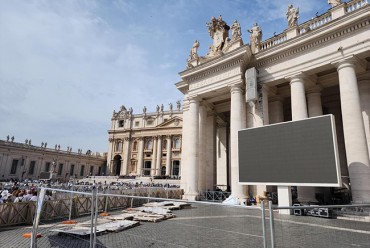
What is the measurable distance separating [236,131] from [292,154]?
5.13 meters

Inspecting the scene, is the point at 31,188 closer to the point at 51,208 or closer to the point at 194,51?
the point at 51,208

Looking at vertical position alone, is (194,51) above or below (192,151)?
above

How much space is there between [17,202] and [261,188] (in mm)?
14283

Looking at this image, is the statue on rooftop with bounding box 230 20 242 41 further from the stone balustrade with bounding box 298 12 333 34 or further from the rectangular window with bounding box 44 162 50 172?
the rectangular window with bounding box 44 162 50 172

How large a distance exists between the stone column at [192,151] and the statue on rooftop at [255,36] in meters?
6.62

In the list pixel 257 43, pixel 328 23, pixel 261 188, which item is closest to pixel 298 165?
Answer: pixel 261 188

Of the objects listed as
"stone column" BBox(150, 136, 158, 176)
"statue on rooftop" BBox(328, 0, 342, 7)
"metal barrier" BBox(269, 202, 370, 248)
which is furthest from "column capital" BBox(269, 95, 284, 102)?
"stone column" BBox(150, 136, 158, 176)

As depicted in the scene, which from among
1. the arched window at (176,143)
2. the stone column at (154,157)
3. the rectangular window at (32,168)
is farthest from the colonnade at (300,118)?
the rectangular window at (32,168)

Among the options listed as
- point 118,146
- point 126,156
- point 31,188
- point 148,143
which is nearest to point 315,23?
point 31,188

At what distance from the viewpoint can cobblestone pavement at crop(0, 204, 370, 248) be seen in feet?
12.1

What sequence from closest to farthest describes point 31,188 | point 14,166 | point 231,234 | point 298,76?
1. point 231,234
2. point 31,188
3. point 298,76
4. point 14,166

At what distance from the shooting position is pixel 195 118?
20359 mm

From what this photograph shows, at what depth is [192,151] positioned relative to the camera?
19562 millimetres

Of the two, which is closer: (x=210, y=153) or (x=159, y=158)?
(x=210, y=153)
